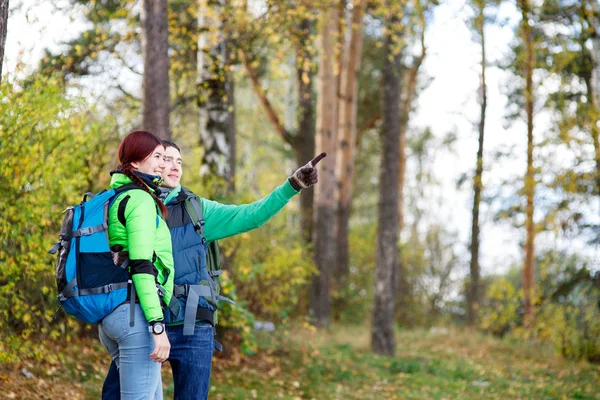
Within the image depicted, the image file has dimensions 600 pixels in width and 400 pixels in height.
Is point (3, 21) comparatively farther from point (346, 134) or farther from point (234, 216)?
point (346, 134)

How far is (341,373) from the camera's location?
9023mm

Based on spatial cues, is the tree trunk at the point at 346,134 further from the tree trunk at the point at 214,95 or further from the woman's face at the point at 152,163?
the woman's face at the point at 152,163

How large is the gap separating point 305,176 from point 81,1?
7.73 metres

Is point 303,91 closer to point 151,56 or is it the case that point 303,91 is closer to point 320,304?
point 320,304

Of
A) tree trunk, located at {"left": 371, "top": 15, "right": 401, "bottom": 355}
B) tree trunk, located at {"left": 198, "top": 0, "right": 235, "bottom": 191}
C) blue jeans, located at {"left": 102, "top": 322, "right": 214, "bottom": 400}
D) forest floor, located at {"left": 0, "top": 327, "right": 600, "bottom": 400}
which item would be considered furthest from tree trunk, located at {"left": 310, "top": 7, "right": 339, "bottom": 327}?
blue jeans, located at {"left": 102, "top": 322, "right": 214, "bottom": 400}

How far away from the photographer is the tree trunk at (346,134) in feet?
54.9

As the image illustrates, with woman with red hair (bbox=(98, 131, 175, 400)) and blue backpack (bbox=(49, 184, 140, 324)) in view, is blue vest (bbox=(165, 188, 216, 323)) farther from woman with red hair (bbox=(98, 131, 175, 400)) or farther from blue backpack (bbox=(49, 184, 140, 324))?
blue backpack (bbox=(49, 184, 140, 324))

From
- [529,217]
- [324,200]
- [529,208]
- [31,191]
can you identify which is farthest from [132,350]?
[324,200]

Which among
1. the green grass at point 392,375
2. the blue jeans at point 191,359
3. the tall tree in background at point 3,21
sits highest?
the tall tree in background at point 3,21

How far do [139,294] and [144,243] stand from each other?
0.71 feet

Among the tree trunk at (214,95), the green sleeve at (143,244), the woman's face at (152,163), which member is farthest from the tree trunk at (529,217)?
the green sleeve at (143,244)

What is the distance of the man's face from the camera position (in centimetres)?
337

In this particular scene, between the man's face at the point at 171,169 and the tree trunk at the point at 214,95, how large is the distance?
5488mm

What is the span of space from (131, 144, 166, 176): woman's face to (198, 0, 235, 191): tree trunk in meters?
5.75
